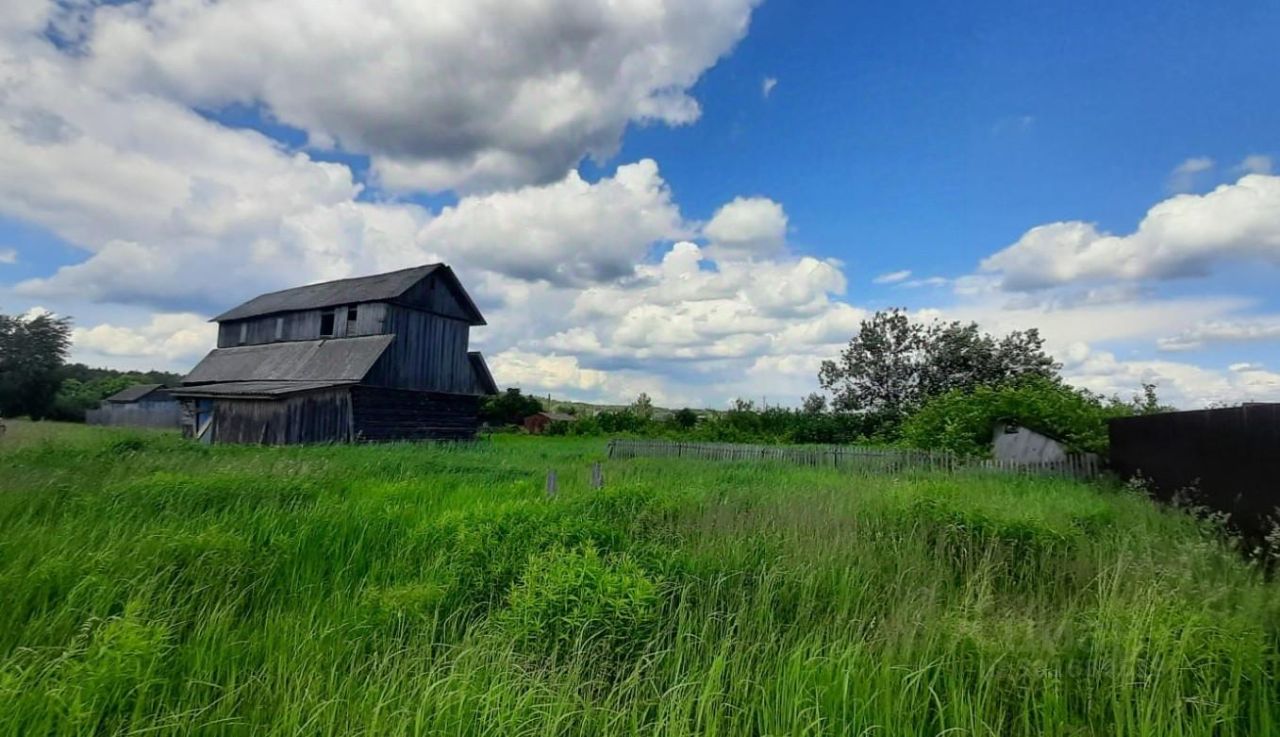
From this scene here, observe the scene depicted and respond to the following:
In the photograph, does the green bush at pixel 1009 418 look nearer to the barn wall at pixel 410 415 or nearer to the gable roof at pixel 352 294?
the barn wall at pixel 410 415

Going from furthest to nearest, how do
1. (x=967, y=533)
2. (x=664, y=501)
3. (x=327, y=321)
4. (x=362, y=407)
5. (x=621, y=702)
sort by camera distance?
(x=327, y=321) → (x=362, y=407) → (x=664, y=501) → (x=967, y=533) → (x=621, y=702)

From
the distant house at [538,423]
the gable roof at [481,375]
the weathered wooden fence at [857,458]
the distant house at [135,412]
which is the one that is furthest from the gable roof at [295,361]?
the distant house at [538,423]

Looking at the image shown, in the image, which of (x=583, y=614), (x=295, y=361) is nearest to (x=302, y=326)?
(x=295, y=361)

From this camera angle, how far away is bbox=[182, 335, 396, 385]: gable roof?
22266mm

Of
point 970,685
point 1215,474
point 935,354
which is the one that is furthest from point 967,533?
point 935,354

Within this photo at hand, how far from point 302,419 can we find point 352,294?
6.48 m

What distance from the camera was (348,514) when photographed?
6281mm

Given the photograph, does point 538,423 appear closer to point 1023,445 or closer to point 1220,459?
point 1023,445

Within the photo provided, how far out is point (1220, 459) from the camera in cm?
716

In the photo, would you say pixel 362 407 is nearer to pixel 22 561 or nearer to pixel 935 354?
pixel 22 561

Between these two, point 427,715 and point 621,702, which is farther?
point 621,702

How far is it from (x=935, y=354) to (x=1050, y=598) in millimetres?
24917

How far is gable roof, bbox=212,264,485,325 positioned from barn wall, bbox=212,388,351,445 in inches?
184

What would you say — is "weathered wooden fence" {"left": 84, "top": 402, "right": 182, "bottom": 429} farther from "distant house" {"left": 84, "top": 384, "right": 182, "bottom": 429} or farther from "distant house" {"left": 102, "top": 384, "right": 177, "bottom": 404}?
"distant house" {"left": 102, "top": 384, "right": 177, "bottom": 404}
